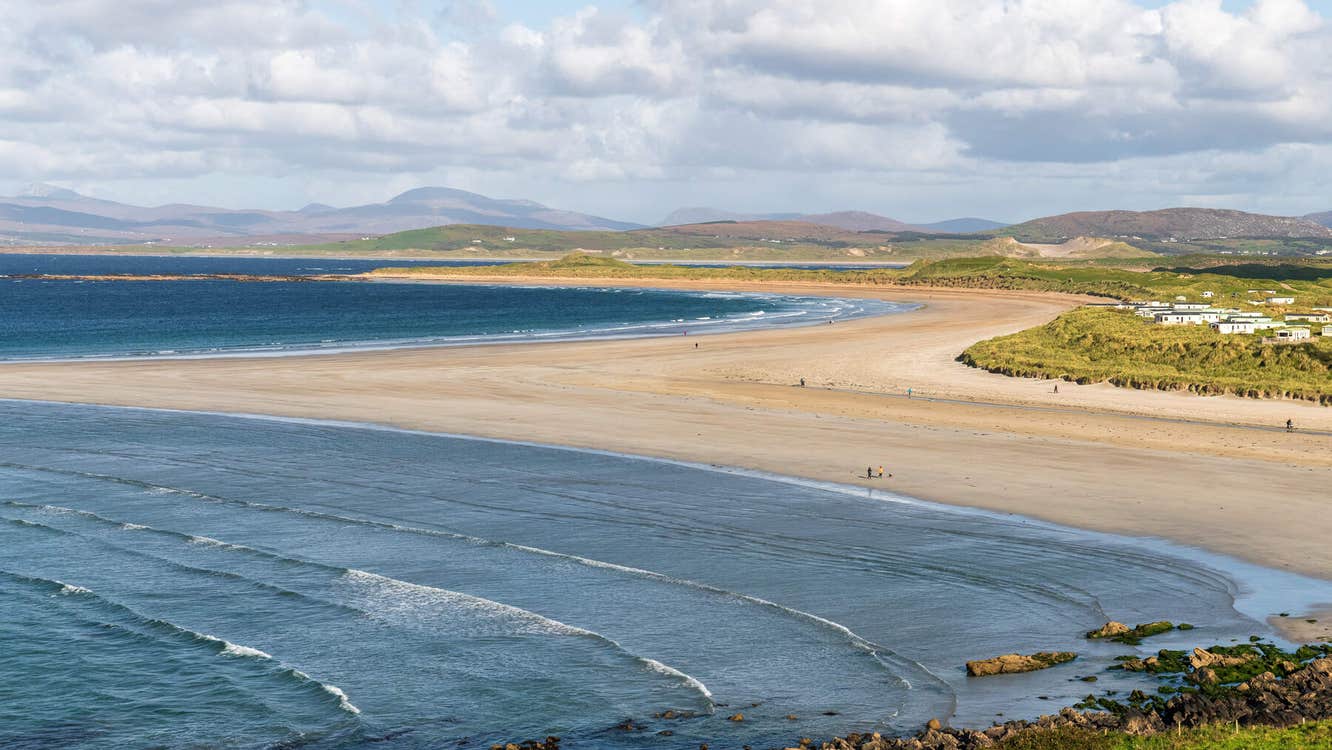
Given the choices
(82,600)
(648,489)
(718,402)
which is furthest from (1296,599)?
(718,402)

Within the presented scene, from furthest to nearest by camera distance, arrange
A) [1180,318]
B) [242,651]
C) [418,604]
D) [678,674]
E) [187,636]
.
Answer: [1180,318] → [418,604] → [187,636] → [242,651] → [678,674]

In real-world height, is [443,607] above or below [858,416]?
below

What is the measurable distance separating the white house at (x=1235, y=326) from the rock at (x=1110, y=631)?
6016 cm

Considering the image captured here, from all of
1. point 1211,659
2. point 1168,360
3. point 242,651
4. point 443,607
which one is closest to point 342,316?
point 1168,360

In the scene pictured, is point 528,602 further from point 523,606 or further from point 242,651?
point 242,651

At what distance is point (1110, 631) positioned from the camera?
21312 millimetres

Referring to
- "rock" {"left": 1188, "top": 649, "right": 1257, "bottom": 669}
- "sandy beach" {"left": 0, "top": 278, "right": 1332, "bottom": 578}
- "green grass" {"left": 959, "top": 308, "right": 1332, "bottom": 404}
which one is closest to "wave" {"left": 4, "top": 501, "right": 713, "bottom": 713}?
"rock" {"left": 1188, "top": 649, "right": 1257, "bottom": 669}

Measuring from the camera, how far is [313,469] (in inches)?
1491

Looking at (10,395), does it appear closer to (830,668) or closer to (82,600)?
(82,600)

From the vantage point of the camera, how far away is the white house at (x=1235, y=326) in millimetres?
74562

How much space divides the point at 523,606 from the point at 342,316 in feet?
360

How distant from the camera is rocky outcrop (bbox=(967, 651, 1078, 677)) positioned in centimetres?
1952

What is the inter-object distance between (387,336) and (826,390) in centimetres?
5224

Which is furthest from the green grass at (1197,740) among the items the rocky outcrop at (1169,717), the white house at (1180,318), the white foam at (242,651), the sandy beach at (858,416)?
the white house at (1180,318)
